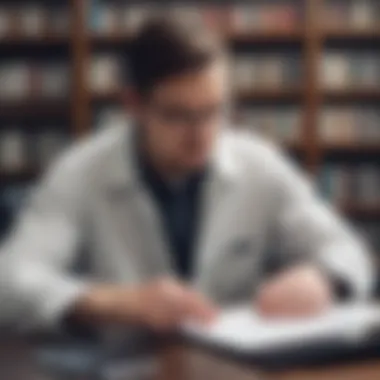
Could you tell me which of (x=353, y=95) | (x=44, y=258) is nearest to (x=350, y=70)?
(x=353, y=95)

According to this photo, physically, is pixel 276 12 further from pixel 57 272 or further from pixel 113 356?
pixel 113 356

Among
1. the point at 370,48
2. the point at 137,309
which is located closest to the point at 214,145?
the point at 137,309

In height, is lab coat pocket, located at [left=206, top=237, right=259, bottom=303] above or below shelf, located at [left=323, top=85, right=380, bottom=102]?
below

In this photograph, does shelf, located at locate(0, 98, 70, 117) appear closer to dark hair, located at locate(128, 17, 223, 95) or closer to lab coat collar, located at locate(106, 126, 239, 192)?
lab coat collar, located at locate(106, 126, 239, 192)

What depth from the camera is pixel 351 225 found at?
163 inches

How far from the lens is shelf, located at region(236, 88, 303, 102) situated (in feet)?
13.4

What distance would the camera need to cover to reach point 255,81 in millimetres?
4184

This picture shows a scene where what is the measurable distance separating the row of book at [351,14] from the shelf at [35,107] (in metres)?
1.24

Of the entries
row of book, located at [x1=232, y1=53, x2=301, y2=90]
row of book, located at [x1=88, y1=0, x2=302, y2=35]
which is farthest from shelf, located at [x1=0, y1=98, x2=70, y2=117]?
row of book, located at [x1=232, y1=53, x2=301, y2=90]

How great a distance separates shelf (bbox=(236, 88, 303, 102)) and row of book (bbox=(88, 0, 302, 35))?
28 cm

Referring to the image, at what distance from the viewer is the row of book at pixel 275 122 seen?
4.11 meters

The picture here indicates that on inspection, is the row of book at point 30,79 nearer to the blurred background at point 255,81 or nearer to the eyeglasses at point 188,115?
the blurred background at point 255,81

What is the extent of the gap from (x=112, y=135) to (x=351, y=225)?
239cm

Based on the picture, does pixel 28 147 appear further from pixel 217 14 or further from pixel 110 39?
pixel 217 14
